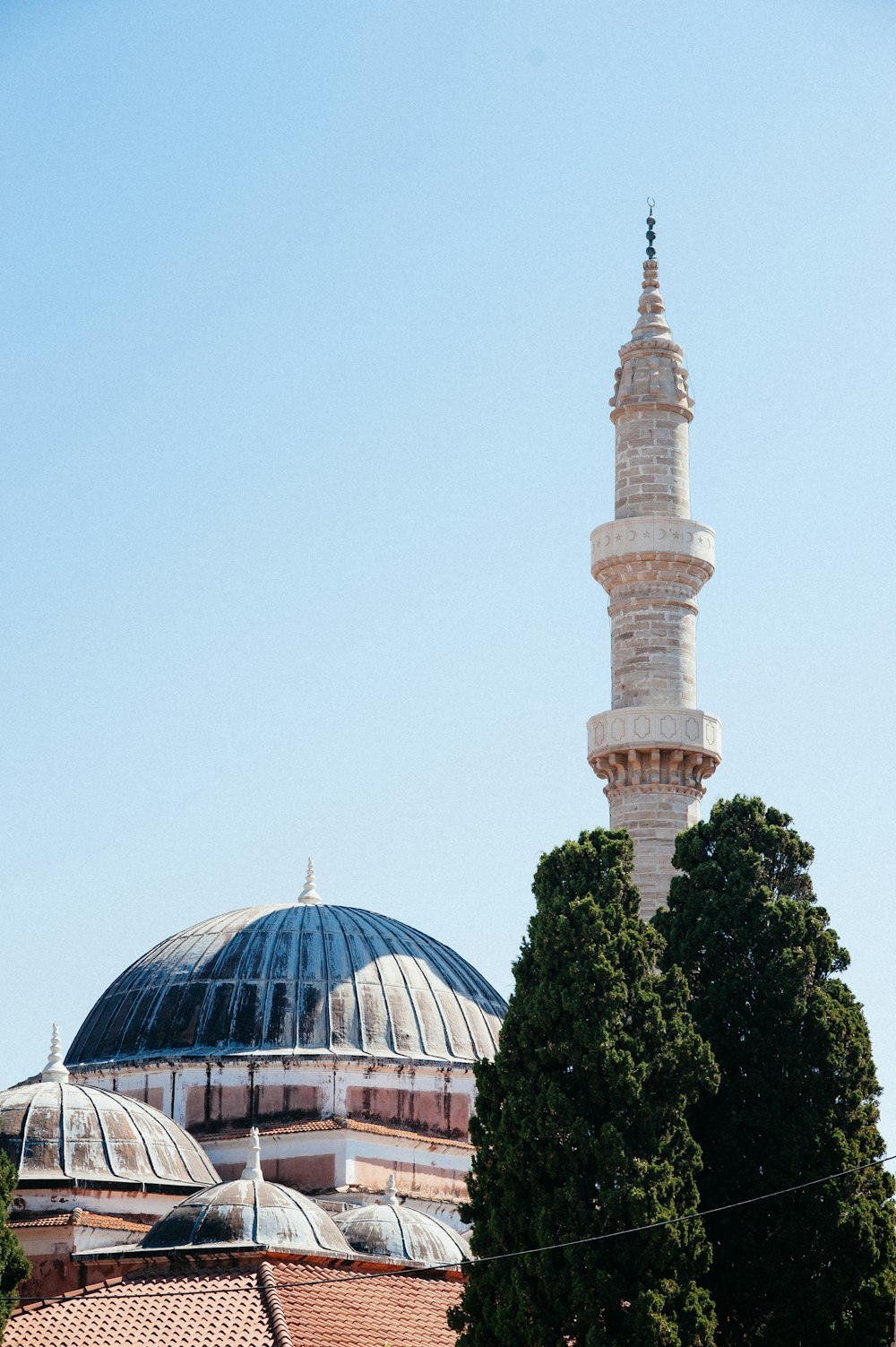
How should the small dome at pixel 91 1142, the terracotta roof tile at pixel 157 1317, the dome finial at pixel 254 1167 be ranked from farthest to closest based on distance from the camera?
the small dome at pixel 91 1142, the dome finial at pixel 254 1167, the terracotta roof tile at pixel 157 1317

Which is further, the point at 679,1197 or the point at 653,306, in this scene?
the point at 653,306

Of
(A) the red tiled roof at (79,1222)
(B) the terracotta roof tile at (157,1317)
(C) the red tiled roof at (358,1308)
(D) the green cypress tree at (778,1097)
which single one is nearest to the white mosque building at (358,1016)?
(A) the red tiled roof at (79,1222)

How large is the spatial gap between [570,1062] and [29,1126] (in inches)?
319

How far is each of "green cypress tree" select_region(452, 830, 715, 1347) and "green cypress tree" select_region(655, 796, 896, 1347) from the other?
820mm

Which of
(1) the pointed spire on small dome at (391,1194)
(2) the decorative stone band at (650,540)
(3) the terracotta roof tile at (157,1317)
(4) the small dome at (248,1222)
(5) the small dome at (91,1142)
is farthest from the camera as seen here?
(2) the decorative stone band at (650,540)

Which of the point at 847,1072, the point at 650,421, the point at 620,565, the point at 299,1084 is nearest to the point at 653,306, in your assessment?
the point at 650,421

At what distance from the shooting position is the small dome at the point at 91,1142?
2464cm

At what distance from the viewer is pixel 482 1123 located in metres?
20.1

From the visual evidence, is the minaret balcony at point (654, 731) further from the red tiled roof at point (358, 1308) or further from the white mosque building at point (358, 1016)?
the red tiled roof at point (358, 1308)

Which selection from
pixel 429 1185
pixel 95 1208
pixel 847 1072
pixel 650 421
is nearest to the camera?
pixel 847 1072

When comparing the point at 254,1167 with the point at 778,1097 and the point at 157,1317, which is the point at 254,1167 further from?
the point at 778,1097

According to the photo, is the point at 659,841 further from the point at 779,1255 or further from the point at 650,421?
the point at 779,1255

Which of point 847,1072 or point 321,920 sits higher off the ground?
point 321,920

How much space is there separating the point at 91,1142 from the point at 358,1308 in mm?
4369
